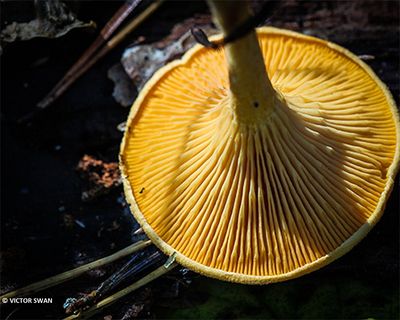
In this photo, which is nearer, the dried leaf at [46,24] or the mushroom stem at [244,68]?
the mushroom stem at [244,68]

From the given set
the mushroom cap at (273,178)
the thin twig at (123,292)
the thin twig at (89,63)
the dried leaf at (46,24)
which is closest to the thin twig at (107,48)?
the thin twig at (89,63)

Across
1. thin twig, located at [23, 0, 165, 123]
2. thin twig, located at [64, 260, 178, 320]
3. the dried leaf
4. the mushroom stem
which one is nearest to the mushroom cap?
the mushroom stem

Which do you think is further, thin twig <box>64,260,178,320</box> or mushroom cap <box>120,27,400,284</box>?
thin twig <box>64,260,178,320</box>

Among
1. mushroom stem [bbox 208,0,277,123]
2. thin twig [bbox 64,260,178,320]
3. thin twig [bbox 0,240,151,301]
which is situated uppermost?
mushroom stem [bbox 208,0,277,123]

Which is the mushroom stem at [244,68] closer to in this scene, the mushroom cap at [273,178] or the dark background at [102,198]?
the mushroom cap at [273,178]

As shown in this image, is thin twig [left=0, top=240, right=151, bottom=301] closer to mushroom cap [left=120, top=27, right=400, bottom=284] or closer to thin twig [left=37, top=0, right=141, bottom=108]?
mushroom cap [left=120, top=27, right=400, bottom=284]

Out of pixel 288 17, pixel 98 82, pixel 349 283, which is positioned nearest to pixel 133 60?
pixel 98 82

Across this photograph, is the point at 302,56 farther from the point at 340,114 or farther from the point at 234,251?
the point at 234,251
